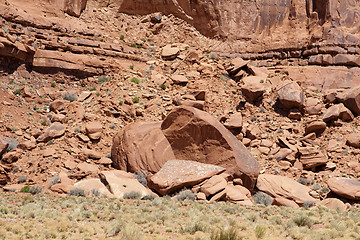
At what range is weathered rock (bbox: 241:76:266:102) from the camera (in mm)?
21828

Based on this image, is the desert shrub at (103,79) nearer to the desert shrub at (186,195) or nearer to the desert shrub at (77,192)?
the desert shrub at (77,192)

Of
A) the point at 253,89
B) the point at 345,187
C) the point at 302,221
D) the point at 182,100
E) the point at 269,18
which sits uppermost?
the point at 269,18

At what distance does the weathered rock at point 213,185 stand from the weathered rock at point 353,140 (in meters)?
9.43

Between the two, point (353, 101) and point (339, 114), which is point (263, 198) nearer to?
point (339, 114)

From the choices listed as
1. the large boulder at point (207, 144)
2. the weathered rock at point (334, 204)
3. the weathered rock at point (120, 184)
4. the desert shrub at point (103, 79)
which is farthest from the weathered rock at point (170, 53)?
the weathered rock at point (334, 204)

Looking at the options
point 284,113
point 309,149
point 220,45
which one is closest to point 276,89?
point 284,113

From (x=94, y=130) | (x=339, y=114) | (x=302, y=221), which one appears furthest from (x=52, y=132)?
(x=339, y=114)

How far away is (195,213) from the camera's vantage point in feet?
33.6

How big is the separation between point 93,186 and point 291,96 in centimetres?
1447

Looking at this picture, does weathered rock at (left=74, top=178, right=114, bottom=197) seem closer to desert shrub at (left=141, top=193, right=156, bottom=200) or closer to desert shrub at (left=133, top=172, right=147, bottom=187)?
desert shrub at (left=141, top=193, right=156, bottom=200)

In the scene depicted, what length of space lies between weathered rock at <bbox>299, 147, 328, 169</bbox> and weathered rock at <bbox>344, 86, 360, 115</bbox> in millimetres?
4599

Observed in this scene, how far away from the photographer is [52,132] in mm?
16891

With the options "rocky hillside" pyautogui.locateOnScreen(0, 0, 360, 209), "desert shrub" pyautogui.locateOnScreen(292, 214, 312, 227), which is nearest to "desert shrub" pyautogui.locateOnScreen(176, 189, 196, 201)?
"rocky hillside" pyautogui.locateOnScreen(0, 0, 360, 209)

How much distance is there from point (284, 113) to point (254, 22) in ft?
34.7
